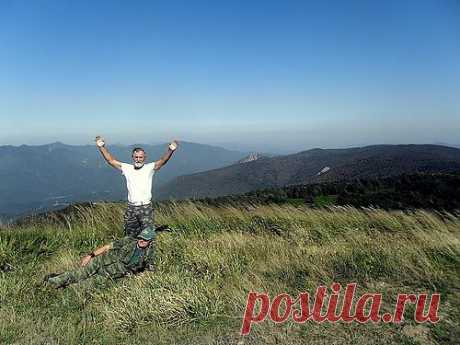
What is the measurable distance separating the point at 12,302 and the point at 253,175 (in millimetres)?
91747

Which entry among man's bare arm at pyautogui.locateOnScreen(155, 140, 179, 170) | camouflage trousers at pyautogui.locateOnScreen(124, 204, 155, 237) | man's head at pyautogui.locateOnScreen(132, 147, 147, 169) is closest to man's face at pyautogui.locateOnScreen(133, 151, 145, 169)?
man's head at pyautogui.locateOnScreen(132, 147, 147, 169)

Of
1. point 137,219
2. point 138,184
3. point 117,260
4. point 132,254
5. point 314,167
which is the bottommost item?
point 314,167

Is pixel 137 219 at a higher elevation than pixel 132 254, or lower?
higher

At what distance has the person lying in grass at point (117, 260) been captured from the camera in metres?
5.89

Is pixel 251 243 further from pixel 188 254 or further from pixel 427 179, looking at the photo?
pixel 427 179

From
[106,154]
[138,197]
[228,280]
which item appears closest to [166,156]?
[138,197]

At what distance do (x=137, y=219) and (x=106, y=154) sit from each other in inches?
56.0

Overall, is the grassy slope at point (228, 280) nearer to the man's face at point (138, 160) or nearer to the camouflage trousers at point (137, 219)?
the camouflage trousers at point (137, 219)

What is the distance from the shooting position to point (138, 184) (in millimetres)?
6586

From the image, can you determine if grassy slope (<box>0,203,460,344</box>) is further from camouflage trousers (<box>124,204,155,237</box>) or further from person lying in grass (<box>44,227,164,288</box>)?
camouflage trousers (<box>124,204,155,237</box>)

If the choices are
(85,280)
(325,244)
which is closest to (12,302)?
(85,280)

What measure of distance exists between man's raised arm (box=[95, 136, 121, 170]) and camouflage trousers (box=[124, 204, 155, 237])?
82 cm

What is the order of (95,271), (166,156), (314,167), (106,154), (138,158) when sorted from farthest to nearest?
(314,167), (106,154), (166,156), (138,158), (95,271)

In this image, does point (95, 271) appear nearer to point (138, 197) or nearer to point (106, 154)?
point (138, 197)
